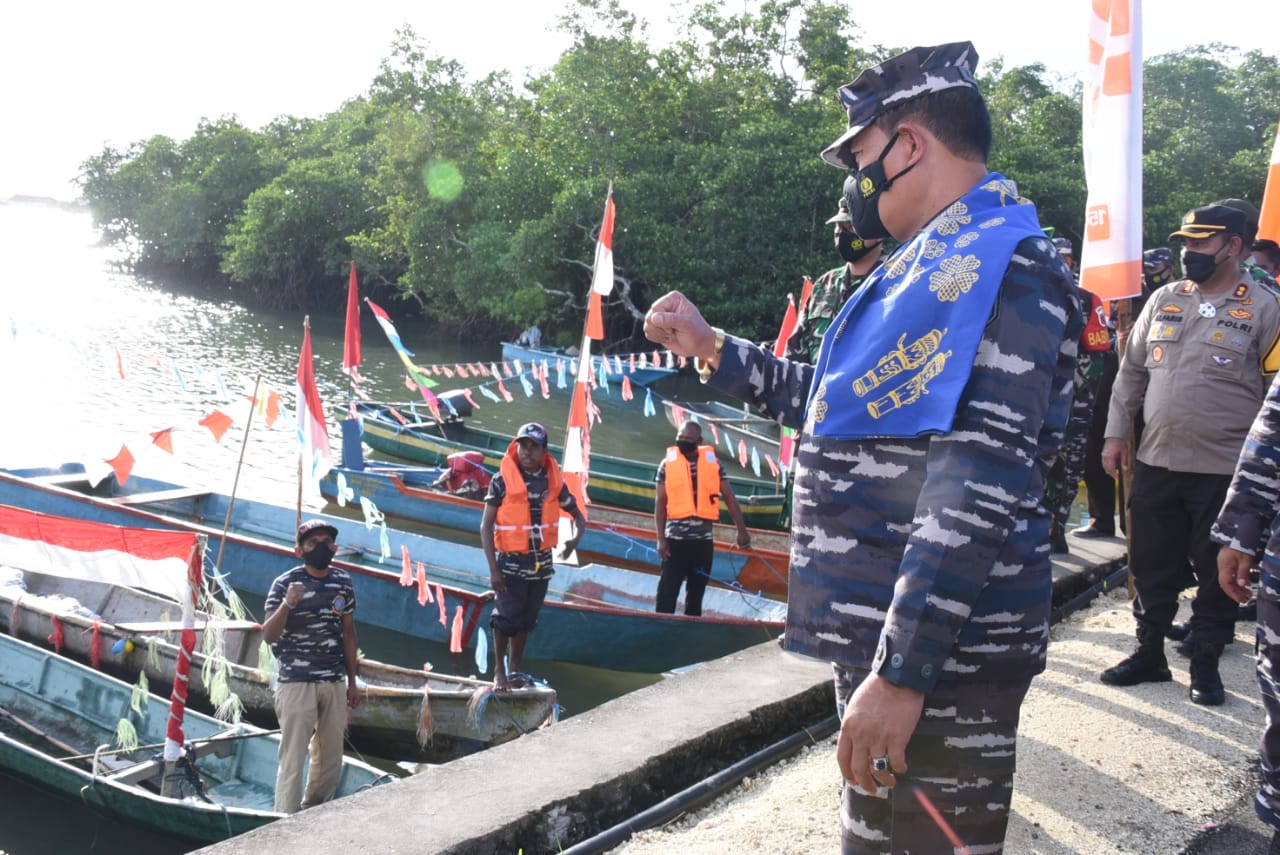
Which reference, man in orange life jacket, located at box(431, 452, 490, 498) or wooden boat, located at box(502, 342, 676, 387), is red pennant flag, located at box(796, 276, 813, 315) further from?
wooden boat, located at box(502, 342, 676, 387)

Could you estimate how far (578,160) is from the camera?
27062 millimetres

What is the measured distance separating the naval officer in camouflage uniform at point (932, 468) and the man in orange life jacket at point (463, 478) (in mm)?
11317

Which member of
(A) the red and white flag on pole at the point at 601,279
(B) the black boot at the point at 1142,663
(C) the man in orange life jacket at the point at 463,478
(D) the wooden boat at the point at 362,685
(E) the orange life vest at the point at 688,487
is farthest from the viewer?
(C) the man in orange life jacket at the point at 463,478

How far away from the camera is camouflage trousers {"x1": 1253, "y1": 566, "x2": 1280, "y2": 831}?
2654 mm

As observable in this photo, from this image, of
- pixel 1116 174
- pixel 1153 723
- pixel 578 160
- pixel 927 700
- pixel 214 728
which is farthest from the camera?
pixel 578 160

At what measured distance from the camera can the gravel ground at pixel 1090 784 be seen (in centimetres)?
305

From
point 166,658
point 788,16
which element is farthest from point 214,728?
point 788,16

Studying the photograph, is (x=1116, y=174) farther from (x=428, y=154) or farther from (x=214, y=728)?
(x=428, y=154)

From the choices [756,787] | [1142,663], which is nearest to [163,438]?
[756,787]

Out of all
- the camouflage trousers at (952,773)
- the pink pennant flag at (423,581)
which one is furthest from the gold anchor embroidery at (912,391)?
the pink pennant flag at (423,581)

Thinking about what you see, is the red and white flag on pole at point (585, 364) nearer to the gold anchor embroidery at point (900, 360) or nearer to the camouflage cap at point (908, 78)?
the camouflage cap at point (908, 78)

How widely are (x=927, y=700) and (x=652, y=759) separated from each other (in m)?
1.88

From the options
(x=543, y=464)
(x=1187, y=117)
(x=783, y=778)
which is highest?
(x=1187, y=117)

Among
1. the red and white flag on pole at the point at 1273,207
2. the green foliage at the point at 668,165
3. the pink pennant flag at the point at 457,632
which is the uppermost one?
the green foliage at the point at 668,165
